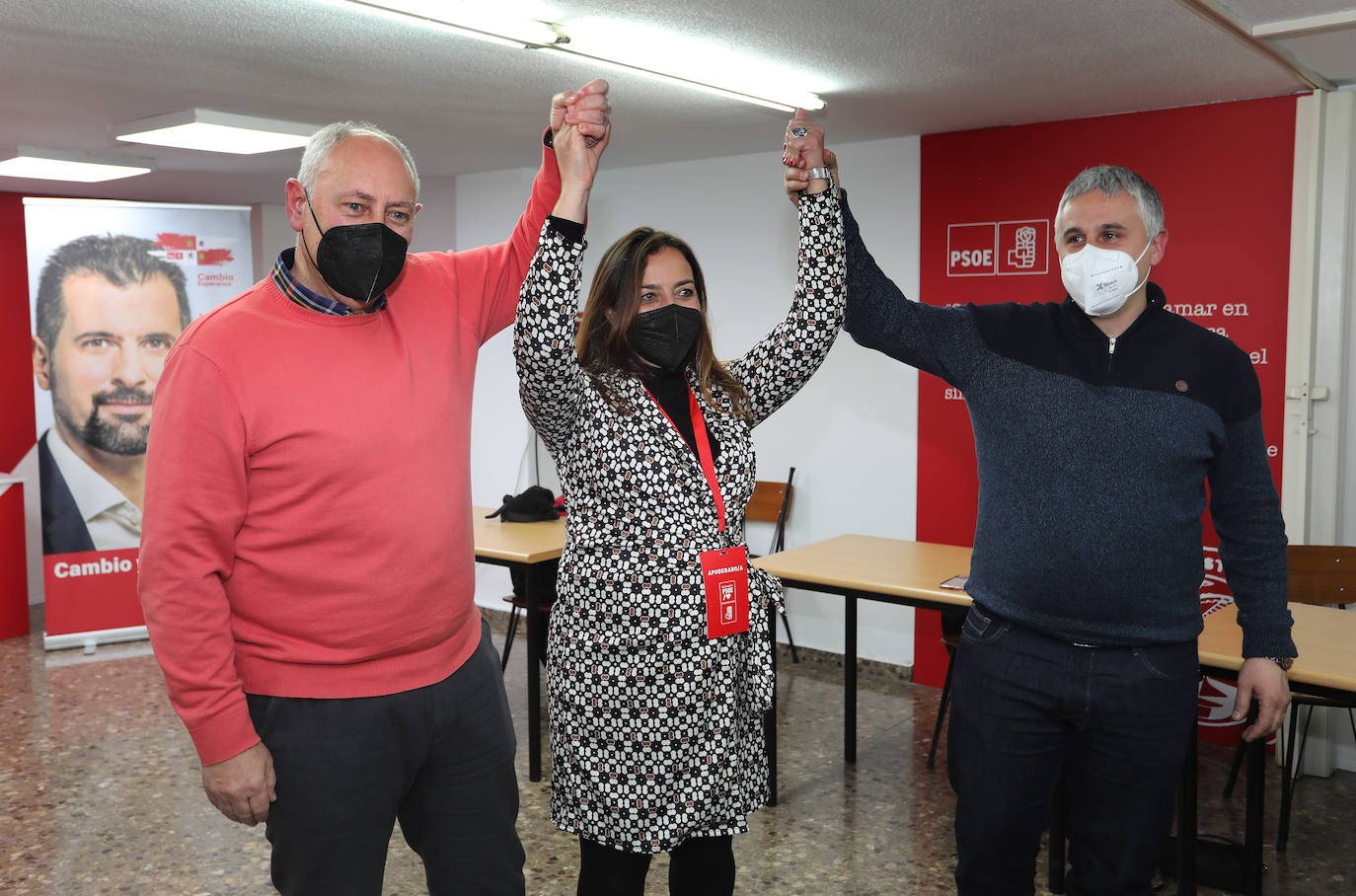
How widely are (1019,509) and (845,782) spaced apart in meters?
2.38

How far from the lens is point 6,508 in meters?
6.07

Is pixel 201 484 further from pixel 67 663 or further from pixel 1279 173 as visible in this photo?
pixel 67 663

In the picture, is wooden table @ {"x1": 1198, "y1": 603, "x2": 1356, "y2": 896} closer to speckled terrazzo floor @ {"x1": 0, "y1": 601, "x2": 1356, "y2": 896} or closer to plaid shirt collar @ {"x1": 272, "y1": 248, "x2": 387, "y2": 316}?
speckled terrazzo floor @ {"x1": 0, "y1": 601, "x2": 1356, "y2": 896}

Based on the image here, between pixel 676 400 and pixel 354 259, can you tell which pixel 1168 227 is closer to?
pixel 676 400

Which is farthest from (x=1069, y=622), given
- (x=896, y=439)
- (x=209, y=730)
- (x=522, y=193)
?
(x=522, y=193)

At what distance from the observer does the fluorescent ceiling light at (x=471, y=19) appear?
275 centimetres

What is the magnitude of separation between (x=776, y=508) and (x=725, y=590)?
148 inches

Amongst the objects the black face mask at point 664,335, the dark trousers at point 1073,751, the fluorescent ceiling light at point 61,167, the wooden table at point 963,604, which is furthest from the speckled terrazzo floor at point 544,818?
the fluorescent ceiling light at point 61,167

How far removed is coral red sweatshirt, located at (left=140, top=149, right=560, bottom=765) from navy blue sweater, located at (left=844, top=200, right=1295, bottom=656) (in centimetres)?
86

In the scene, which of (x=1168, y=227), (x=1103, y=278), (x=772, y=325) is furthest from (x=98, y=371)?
(x=1103, y=278)

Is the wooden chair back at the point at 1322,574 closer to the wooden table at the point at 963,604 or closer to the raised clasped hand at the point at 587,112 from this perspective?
the wooden table at the point at 963,604

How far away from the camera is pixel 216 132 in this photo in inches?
175

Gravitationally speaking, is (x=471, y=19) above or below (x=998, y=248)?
above

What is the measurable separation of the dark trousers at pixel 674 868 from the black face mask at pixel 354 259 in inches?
43.0
